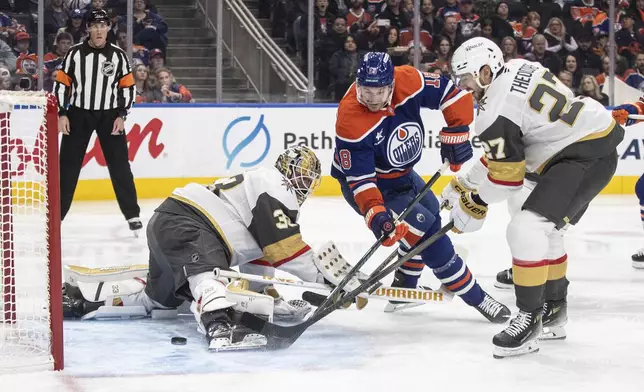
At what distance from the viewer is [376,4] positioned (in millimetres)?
8703

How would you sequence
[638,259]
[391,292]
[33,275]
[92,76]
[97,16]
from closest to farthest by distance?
[391,292]
[33,275]
[638,259]
[97,16]
[92,76]

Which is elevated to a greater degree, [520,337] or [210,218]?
[210,218]

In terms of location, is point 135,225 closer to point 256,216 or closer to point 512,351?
point 256,216

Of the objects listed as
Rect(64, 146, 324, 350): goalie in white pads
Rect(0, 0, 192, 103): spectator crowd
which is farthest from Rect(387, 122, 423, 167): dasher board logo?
Rect(0, 0, 192, 103): spectator crowd

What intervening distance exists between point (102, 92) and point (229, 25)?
207cm

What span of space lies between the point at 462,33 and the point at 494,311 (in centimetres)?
508

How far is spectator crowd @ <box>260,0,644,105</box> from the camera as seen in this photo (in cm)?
843

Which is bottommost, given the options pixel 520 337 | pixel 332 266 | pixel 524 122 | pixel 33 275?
pixel 33 275

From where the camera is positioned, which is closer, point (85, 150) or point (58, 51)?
point (85, 150)

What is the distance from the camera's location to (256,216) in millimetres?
3824

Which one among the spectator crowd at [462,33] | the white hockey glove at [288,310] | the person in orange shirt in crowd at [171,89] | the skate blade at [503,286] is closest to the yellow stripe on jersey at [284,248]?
the white hockey glove at [288,310]

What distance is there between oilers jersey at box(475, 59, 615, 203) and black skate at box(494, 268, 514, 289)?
1335 mm

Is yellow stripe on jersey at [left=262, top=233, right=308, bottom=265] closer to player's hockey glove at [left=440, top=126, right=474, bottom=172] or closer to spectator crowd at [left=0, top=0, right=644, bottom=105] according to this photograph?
player's hockey glove at [left=440, top=126, right=474, bottom=172]

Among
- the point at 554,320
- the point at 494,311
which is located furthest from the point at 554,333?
the point at 494,311
